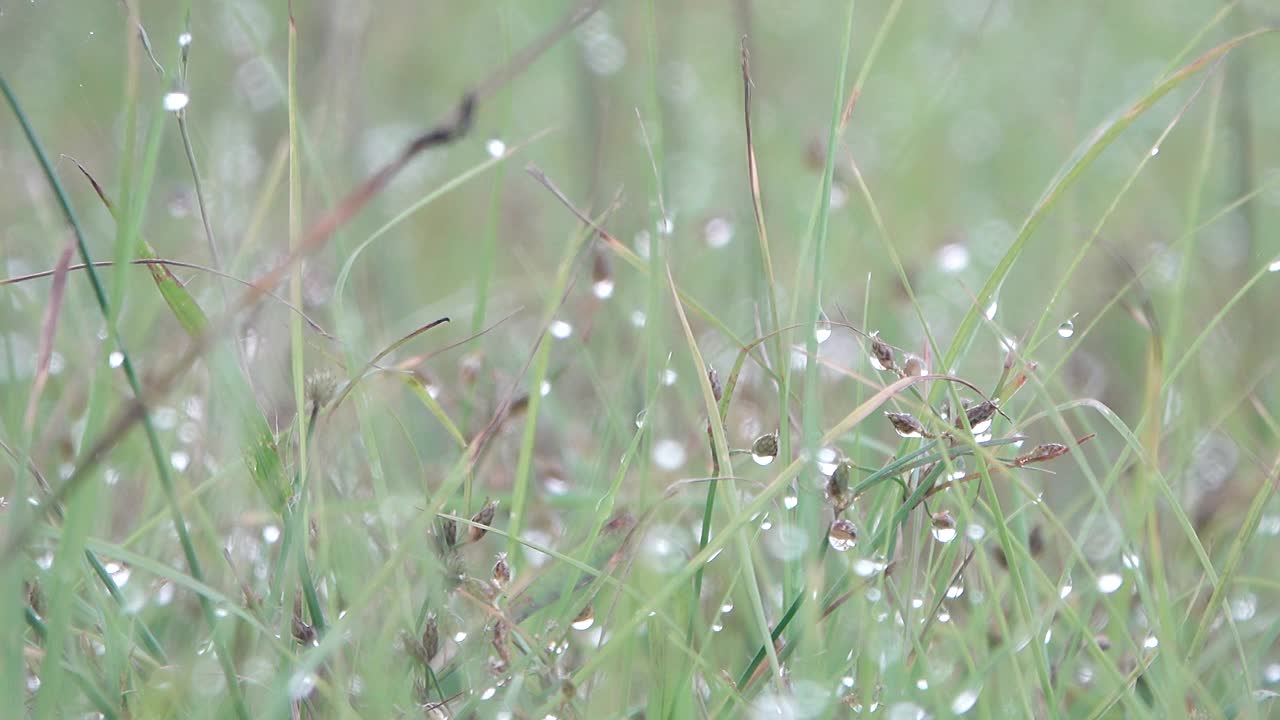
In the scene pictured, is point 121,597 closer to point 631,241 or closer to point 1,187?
point 631,241

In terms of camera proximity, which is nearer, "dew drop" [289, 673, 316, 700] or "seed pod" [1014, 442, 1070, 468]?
"dew drop" [289, 673, 316, 700]

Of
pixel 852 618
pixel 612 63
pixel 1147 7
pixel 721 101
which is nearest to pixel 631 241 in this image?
pixel 612 63

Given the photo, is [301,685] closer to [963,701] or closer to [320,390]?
[320,390]

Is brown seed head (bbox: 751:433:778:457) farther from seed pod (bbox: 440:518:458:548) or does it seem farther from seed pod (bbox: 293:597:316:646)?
seed pod (bbox: 293:597:316:646)

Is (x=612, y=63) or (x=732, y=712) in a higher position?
(x=612, y=63)

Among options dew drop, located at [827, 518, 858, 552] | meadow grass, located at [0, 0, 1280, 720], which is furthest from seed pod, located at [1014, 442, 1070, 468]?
dew drop, located at [827, 518, 858, 552]

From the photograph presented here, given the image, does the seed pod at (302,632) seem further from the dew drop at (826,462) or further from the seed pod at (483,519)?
the dew drop at (826,462)

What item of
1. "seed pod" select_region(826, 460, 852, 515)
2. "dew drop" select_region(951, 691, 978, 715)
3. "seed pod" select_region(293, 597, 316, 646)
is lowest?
"dew drop" select_region(951, 691, 978, 715)

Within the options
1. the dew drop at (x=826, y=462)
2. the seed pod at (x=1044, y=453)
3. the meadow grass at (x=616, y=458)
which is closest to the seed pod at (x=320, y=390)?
the meadow grass at (x=616, y=458)

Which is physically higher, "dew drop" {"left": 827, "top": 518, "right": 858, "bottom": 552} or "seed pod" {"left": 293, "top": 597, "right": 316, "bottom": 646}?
"dew drop" {"left": 827, "top": 518, "right": 858, "bottom": 552}

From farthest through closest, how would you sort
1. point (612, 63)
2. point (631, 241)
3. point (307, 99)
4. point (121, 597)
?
point (307, 99)
point (612, 63)
point (631, 241)
point (121, 597)
